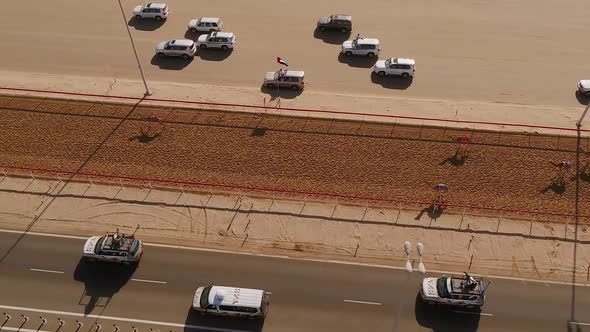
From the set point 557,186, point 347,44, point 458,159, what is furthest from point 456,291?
point 347,44

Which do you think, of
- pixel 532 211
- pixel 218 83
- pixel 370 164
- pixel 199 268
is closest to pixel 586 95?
pixel 532 211

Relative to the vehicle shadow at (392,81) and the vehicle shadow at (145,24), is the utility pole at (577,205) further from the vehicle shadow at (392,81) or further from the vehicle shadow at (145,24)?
the vehicle shadow at (145,24)

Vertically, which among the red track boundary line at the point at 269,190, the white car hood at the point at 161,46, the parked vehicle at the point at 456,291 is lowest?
the parked vehicle at the point at 456,291

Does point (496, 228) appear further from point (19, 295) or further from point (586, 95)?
point (19, 295)

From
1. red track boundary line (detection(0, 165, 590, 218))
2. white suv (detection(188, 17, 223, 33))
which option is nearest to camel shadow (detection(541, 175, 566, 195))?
red track boundary line (detection(0, 165, 590, 218))

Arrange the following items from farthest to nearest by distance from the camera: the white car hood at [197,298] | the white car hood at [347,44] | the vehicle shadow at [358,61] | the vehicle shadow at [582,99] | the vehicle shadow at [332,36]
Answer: the vehicle shadow at [332,36]
the white car hood at [347,44]
the vehicle shadow at [358,61]
the vehicle shadow at [582,99]
the white car hood at [197,298]

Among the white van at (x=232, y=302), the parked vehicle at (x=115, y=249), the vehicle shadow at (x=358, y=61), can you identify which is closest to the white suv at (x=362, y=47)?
the vehicle shadow at (x=358, y=61)

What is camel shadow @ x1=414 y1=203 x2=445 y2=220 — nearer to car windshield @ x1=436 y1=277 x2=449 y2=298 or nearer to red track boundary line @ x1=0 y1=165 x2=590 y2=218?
red track boundary line @ x1=0 y1=165 x2=590 y2=218

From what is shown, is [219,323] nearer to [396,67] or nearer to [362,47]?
[396,67]
